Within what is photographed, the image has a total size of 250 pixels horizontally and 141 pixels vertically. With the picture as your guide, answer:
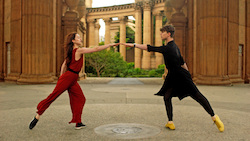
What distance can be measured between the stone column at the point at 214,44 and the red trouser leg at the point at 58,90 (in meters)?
11.7

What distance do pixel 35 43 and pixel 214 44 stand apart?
429 inches

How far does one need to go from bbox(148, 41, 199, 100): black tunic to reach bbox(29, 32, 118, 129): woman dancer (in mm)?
1084

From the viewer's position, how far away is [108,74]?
35.0 metres

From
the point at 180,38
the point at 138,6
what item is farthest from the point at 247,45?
the point at 138,6

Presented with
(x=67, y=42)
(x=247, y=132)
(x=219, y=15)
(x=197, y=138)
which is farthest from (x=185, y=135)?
(x=219, y=15)

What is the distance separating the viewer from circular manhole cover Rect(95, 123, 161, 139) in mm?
3889

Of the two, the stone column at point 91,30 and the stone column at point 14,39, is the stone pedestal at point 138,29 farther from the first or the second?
the stone column at point 14,39

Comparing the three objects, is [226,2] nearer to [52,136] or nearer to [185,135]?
[185,135]

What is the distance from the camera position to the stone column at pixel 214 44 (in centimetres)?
1435

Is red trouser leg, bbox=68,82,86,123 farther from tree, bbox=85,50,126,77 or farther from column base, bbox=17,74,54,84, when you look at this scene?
tree, bbox=85,50,126,77

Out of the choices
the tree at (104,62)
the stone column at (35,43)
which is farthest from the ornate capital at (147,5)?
the stone column at (35,43)

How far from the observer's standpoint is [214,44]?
47.1 ft

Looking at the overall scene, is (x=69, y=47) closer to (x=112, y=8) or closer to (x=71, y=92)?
(x=71, y=92)

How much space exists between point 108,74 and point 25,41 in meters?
21.0
